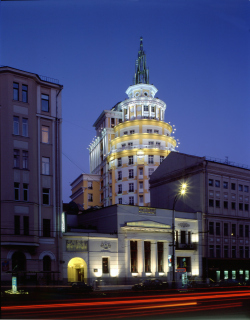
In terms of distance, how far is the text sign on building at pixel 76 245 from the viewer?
38956mm

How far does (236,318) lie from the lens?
28.1 ft

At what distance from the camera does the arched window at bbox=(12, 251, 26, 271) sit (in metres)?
34.0

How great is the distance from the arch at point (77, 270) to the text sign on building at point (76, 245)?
113 centimetres

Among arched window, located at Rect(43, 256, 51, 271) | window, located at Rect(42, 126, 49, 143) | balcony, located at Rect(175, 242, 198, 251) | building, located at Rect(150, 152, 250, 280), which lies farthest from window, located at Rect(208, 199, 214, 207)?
window, located at Rect(42, 126, 49, 143)

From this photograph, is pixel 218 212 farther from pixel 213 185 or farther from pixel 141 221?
pixel 141 221

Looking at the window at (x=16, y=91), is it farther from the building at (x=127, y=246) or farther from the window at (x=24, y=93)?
the building at (x=127, y=246)

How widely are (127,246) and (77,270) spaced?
17.8ft

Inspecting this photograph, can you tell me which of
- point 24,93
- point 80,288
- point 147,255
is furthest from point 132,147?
point 80,288

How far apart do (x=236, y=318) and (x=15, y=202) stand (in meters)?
26.8

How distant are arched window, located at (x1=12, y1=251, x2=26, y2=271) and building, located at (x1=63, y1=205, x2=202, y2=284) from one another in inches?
176

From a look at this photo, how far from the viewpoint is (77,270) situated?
40.4 meters

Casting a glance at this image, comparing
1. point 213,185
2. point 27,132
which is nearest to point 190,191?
point 213,185

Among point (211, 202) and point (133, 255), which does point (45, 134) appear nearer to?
point (133, 255)

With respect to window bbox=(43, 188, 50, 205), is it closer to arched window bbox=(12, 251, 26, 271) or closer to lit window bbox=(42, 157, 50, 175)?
lit window bbox=(42, 157, 50, 175)
